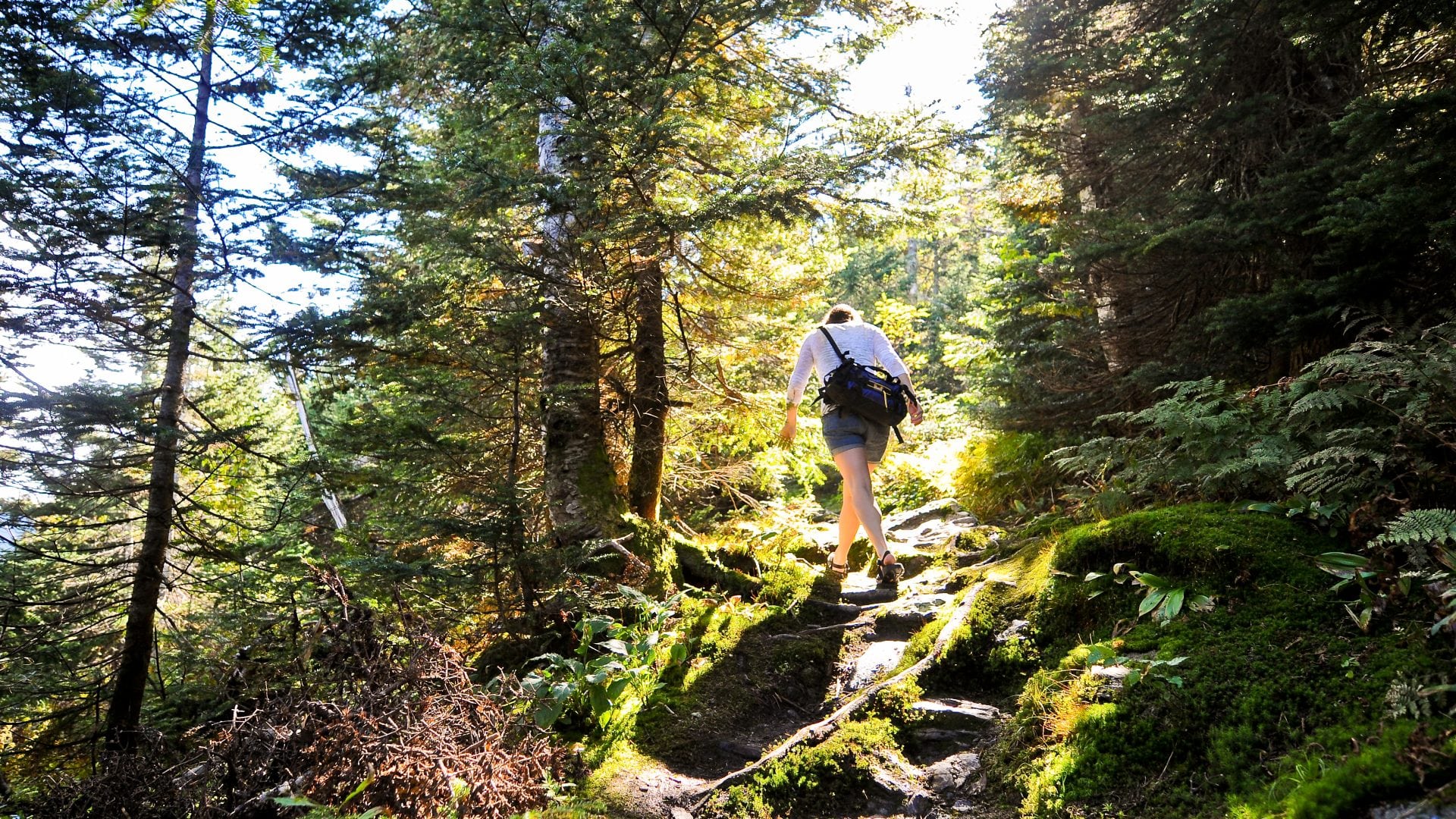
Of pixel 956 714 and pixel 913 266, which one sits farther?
pixel 913 266

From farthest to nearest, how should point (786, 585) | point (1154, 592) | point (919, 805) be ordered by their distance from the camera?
1. point (786, 585)
2. point (1154, 592)
3. point (919, 805)

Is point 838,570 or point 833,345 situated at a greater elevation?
point 833,345

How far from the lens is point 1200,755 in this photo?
310cm

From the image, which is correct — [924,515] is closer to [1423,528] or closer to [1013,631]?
[1013,631]

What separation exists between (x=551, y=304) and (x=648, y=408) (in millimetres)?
1662

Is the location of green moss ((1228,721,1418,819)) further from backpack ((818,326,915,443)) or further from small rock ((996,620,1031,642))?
backpack ((818,326,915,443))

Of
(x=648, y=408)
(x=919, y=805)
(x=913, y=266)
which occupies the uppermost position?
(x=913, y=266)

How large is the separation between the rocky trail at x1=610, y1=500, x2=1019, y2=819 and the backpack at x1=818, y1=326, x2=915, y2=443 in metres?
1.63

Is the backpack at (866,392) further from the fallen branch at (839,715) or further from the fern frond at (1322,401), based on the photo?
the fern frond at (1322,401)

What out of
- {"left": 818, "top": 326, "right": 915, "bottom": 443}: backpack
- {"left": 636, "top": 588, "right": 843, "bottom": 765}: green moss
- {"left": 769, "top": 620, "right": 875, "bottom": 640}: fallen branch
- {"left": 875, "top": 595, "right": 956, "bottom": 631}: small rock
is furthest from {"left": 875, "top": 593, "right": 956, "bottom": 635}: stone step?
{"left": 818, "top": 326, "right": 915, "bottom": 443}: backpack

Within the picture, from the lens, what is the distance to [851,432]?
258 inches

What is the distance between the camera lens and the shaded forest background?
4512mm

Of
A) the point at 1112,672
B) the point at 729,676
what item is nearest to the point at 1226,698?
the point at 1112,672

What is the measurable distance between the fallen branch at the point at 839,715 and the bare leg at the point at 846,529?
5.63 ft
